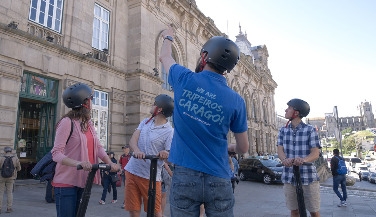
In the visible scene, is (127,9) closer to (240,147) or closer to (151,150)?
(151,150)

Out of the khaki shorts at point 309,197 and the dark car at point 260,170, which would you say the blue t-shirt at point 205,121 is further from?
the dark car at point 260,170

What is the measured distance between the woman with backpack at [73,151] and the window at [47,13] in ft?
34.7

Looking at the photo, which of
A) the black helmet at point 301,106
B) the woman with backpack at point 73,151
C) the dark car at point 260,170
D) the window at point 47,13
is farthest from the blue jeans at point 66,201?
the dark car at point 260,170

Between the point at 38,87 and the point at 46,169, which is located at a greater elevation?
the point at 38,87

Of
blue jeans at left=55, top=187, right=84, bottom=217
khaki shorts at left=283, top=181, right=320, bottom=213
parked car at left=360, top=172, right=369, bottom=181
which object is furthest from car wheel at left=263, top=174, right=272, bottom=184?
parked car at left=360, top=172, right=369, bottom=181

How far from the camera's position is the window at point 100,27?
14703 mm

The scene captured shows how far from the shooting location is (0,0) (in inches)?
397

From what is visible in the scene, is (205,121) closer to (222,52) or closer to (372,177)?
(222,52)

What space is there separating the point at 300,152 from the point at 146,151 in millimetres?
2433

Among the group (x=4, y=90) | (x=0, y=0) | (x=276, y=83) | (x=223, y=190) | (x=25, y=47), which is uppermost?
(x=276, y=83)

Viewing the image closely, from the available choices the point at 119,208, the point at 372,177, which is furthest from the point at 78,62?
the point at 372,177

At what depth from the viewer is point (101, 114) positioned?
14.4 m

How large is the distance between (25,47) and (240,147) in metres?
11.3

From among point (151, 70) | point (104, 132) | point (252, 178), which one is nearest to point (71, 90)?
point (104, 132)
